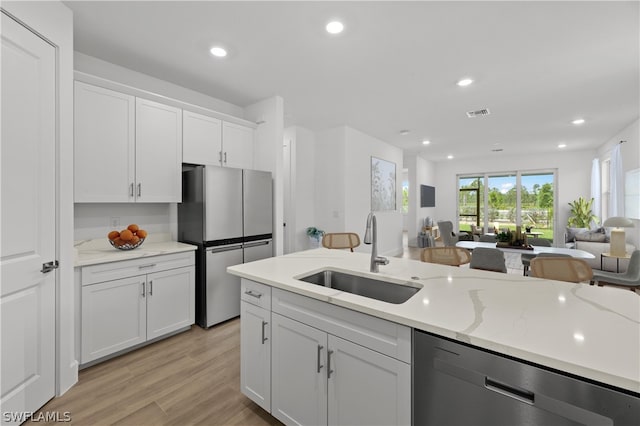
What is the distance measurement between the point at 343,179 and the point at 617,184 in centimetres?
519

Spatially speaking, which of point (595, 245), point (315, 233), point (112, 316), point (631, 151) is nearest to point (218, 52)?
point (112, 316)

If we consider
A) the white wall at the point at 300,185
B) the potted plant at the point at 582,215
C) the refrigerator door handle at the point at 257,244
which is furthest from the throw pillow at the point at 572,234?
the refrigerator door handle at the point at 257,244

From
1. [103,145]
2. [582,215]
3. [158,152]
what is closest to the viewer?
[103,145]

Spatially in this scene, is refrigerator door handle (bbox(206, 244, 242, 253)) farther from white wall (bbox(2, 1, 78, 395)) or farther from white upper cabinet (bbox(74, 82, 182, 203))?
white wall (bbox(2, 1, 78, 395))

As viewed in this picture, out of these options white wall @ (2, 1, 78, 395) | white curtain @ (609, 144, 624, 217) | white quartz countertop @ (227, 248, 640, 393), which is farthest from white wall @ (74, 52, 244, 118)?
white curtain @ (609, 144, 624, 217)

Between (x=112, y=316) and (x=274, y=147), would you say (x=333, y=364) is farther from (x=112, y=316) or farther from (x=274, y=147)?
(x=274, y=147)

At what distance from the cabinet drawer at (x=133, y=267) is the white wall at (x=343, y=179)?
9.28 ft

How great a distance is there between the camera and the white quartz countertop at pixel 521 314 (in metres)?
0.84

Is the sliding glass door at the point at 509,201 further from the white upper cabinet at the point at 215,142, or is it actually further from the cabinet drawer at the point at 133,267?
the cabinet drawer at the point at 133,267

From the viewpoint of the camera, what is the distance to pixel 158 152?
9.31ft

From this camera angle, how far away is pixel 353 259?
2184mm

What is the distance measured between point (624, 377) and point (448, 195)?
31.3ft

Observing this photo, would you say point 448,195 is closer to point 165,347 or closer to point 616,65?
point 616,65

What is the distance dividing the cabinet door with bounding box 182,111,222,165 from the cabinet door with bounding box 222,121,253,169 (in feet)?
0.22
